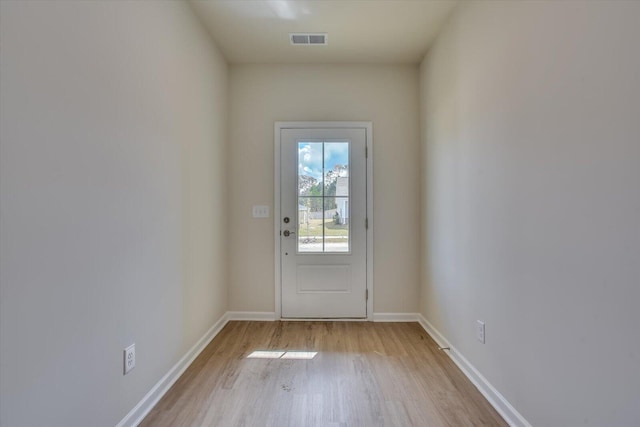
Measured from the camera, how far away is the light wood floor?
1703mm

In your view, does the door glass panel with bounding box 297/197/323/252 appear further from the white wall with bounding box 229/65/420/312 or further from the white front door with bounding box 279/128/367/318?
the white wall with bounding box 229/65/420/312

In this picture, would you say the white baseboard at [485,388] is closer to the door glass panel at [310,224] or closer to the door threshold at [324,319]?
the door threshold at [324,319]

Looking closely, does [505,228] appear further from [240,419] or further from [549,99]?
[240,419]

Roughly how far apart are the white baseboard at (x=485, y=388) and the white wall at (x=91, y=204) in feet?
6.65

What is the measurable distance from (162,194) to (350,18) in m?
1.95

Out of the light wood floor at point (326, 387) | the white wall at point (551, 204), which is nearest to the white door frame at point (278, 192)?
the light wood floor at point (326, 387)

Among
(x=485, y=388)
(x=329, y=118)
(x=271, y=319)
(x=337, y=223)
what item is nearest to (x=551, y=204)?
(x=485, y=388)

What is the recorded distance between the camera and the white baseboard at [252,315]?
319 centimetres

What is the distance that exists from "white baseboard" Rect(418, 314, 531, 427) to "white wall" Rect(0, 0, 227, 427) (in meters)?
2.03

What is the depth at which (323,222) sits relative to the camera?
3201 millimetres

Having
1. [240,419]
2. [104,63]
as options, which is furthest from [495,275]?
[104,63]

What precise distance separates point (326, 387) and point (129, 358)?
1178mm

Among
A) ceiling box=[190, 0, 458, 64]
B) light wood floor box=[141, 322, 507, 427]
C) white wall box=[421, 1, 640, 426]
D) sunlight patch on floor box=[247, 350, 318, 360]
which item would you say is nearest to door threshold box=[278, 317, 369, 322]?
light wood floor box=[141, 322, 507, 427]

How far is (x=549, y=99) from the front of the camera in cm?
139
